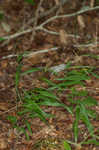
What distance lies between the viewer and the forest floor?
5.11ft

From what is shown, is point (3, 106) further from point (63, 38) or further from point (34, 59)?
point (63, 38)

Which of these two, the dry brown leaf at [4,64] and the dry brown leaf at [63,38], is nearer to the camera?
the dry brown leaf at [4,64]

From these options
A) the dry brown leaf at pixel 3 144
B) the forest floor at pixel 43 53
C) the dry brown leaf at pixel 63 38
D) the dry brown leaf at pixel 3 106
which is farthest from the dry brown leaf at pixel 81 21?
the dry brown leaf at pixel 3 144

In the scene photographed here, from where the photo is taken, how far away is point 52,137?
154 cm

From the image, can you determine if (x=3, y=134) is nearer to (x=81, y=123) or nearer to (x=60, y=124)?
(x=60, y=124)

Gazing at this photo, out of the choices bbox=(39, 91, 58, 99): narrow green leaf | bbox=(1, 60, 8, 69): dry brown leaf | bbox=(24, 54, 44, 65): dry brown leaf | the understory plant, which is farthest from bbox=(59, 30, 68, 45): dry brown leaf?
bbox=(39, 91, 58, 99): narrow green leaf

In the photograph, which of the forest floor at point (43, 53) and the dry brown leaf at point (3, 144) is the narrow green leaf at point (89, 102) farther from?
the dry brown leaf at point (3, 144)

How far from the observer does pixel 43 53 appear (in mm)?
2129

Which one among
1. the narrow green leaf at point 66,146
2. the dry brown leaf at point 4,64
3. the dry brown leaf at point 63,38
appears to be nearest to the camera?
the narrow green leaf at point 66,146

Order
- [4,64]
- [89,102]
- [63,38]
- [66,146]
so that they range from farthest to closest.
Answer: [63,38] → [4,64] → [89,102] → [66,146]

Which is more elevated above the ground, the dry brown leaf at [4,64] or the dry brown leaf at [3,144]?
the dry brown leaf at [4,64]

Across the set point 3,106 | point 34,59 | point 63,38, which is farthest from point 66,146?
point 63,38

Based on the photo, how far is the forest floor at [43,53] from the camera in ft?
5.11

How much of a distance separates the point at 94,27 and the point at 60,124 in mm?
1222
